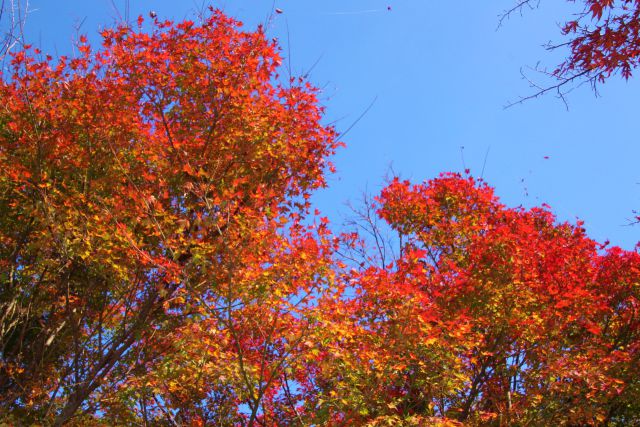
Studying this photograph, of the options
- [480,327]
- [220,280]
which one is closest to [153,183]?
[220,280]

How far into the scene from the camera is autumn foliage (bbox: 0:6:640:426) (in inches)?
255

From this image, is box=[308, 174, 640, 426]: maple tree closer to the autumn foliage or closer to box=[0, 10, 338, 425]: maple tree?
the autumn foliage

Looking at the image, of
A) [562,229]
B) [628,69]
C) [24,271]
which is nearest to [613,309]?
[562,229]

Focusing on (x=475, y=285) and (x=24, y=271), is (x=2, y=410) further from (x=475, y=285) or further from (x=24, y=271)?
(x=475, y=285)

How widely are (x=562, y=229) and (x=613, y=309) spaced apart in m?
2.40

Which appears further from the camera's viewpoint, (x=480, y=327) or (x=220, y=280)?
(x=480, y=327)

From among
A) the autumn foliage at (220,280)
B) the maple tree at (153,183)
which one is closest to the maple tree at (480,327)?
the autumn foliage at (220,280)

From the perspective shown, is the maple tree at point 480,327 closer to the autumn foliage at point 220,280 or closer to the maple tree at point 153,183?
the autumn foliage at point 220,280

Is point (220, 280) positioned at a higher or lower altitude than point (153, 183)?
lower

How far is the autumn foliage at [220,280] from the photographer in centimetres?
647

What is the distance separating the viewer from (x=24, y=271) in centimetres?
816

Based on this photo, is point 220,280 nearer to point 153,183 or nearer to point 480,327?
point 153,183

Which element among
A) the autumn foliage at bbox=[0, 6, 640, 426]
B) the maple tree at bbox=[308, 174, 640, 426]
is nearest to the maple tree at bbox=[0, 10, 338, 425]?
the autumn foliage at bbox=[0, 6, 640, 426]

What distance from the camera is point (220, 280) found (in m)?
6.69
